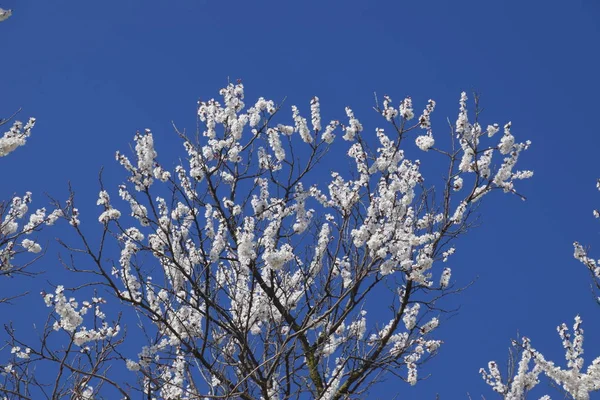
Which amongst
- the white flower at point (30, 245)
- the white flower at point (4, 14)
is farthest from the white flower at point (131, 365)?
the white flower at point (4, 14)

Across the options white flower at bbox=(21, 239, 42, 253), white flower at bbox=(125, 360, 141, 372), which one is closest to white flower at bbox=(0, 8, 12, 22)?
white flower at bbox=(125, 360, 141, 372)

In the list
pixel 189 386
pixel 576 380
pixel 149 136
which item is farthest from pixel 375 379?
pixel 149 136

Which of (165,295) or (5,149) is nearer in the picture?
(5,149)

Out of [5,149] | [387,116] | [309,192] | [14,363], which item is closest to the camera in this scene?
[5,149]

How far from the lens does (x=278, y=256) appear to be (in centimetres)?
589

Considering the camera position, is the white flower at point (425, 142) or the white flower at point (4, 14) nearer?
the white flower at point (4, 14)

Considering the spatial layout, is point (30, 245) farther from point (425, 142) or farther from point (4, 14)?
point (4, 14)

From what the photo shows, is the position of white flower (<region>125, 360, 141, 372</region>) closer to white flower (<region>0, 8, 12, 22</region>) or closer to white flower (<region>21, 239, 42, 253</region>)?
white flower (<region>21, 239, 42, 253</region>)

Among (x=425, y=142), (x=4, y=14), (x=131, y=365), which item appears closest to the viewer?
(x=4, y=14)

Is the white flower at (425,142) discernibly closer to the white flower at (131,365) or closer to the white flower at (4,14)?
the white flower at (131,365)

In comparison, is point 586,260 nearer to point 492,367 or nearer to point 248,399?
point 492,367

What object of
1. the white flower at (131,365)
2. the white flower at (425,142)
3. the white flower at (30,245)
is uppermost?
the white flower at (30,245)

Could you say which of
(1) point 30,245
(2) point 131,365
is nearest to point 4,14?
(2) point 131,365

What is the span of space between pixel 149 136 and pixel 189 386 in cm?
235
